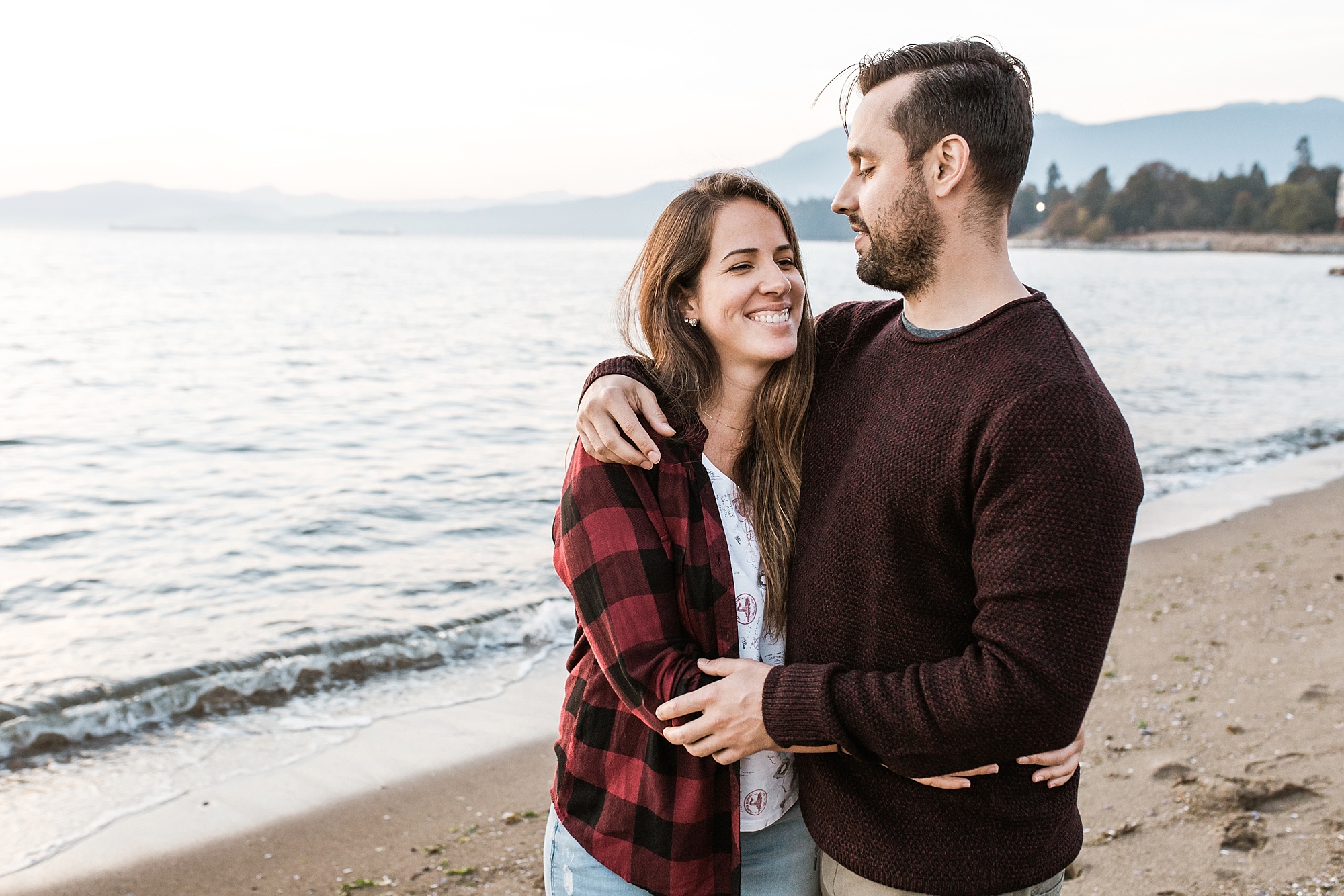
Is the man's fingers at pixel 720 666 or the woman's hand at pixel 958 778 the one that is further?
the man's fingers at pixel 720 666

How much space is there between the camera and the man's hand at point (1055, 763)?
6.19 feet

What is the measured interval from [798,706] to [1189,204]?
453 ft

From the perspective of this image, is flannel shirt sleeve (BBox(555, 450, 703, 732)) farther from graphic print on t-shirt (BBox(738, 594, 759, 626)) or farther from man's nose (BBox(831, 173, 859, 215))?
man's nose (BBox(831, 173, 859, 215))

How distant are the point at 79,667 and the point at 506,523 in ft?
14.3

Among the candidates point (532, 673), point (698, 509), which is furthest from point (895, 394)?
point (532, 673)

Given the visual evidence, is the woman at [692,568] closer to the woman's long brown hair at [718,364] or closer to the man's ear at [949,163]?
the woman's long brown hair at [718,364]

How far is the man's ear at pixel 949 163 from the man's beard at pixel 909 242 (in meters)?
0.04

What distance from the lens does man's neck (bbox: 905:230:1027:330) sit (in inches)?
78.4

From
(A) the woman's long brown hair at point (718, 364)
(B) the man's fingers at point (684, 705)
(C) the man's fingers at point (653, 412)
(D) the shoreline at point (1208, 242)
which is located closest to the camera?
(B) the man's fingers at point (684, 705)

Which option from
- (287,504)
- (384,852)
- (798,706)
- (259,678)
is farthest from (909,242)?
(287,504)

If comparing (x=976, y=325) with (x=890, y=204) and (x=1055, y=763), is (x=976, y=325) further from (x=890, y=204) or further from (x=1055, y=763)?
(x=1055, y=763)

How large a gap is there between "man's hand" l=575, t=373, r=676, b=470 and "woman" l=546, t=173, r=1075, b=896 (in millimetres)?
42

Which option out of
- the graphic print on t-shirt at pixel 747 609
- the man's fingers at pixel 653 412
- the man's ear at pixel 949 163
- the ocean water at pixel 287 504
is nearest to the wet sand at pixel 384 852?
the ocean water at pixel 287 504

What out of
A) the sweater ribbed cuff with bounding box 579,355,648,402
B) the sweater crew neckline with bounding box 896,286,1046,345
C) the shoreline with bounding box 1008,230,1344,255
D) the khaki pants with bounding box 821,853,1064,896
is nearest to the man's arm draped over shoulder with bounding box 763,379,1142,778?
the sweater crew neckline with bounding box 896,286,1046,345
